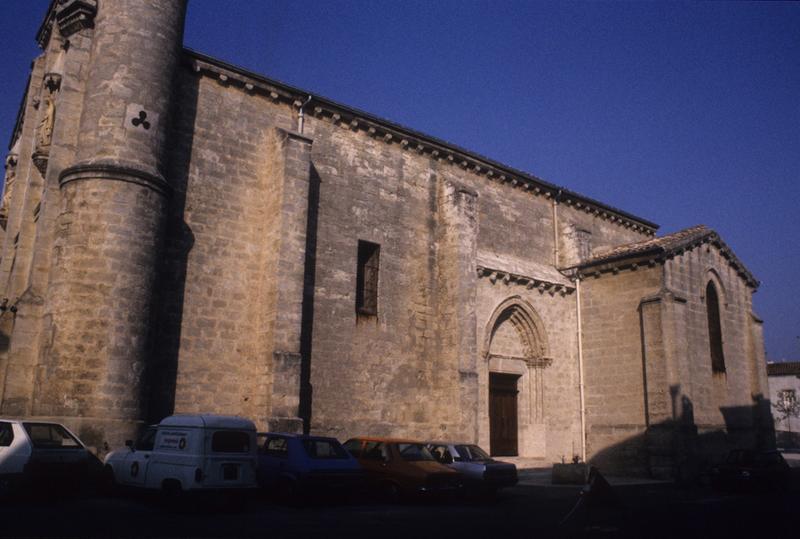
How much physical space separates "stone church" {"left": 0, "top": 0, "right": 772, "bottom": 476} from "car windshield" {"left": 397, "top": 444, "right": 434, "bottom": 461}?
288 centimetres

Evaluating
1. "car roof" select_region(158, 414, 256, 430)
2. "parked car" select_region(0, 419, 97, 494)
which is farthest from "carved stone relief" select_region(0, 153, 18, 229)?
"car roof" select_region(158, 414, 256, 430)

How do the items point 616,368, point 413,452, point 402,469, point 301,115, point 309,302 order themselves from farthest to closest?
point 616,368 < point 301,115 < point 309,302 < point 413,452 < point 402,469

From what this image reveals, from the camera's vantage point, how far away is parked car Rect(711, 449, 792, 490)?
1672 cm

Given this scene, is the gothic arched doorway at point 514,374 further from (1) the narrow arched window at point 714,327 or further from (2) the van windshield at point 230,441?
(2) the van windshield at point 230,441

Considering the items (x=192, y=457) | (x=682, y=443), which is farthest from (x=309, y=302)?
(x=682, y=443)

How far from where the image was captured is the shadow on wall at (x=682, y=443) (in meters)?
18.5

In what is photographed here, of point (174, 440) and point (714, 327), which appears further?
point (714, 327)

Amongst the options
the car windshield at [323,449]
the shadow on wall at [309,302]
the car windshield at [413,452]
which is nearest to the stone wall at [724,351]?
the car windshield at [413,452]

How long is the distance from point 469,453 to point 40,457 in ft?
27.9

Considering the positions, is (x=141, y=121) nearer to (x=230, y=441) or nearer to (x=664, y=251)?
(x=230, y=441)

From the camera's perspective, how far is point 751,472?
16.8 m

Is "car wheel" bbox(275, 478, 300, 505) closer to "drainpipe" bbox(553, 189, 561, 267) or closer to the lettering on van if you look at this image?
the lettering on van

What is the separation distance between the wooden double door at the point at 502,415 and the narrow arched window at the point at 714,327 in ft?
24.2

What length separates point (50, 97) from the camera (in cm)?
1652
